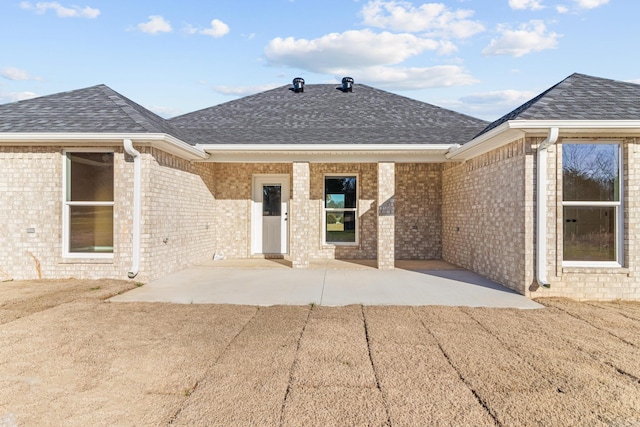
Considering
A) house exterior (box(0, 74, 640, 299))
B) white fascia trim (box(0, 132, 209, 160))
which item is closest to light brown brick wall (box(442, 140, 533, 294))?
house exterior (box(0, 74, 640, 299))

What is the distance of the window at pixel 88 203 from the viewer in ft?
22.5

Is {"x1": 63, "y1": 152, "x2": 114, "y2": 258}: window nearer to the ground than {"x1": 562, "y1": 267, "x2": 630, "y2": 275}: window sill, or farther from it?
farther from it

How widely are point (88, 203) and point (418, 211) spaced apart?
799 centimetres

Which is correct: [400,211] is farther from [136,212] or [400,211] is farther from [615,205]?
[136,212]

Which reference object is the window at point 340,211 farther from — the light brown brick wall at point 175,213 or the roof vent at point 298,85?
the roof vent at point 298,85

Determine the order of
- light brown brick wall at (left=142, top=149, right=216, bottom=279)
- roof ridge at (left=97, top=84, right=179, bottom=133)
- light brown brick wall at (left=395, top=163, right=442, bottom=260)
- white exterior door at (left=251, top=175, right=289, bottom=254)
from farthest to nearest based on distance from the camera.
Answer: white exterior door at (left=251, top=175, right=289, bottom=254)
light brown brick wall at (left=395, top=163, right=442, bottom=260)
roof ridge at (left=97, top=84, right=179, bottom=133)
light brown brick wall at (left=142, top=149, right=216, bottom=279)

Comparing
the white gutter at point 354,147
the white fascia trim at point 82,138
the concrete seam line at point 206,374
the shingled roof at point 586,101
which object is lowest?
the concrete seam line at point 206,374

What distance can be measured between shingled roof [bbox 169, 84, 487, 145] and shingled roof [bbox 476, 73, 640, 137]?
2309 millimetres

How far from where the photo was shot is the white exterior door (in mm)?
10297

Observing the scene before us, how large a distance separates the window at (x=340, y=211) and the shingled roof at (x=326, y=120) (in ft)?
5.44

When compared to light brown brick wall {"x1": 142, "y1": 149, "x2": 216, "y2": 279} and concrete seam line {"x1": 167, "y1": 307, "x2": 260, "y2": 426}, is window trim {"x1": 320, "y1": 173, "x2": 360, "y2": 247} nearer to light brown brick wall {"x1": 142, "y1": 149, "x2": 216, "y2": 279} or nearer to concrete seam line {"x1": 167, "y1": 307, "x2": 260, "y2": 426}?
light brown brick wall {"x1": 142, "y1": 149, "x2": 216, "y2": 279}

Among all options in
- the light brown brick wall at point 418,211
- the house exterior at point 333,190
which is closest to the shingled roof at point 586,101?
the house exterior at point 333,190

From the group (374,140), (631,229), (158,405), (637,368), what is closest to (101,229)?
(158,405)

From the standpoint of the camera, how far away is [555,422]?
7.69 ft
